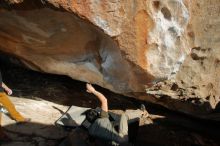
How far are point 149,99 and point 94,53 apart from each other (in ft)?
3.83

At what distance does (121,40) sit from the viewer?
3.96 m

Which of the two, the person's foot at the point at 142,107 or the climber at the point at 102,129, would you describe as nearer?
the climber at the point at 102,129

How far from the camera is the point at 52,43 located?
4.70 metres

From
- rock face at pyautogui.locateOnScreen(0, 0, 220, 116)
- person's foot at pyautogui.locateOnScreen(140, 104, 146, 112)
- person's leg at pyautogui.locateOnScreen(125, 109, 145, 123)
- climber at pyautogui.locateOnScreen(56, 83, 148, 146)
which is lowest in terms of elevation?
person's leg at pyautogui.locateOnScreen(125, 109, 145, 123)

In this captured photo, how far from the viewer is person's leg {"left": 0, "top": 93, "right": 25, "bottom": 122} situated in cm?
461

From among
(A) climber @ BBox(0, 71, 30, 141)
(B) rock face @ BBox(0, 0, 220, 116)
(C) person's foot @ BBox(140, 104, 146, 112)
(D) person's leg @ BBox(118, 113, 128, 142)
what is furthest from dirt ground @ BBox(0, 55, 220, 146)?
(D) person's leg @ BBox(118, 113, 128, 142)

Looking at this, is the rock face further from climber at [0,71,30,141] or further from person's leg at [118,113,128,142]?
climber at [0,71,30,141]

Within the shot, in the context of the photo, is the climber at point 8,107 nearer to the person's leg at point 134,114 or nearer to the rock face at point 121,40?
the rock face at point 121,40

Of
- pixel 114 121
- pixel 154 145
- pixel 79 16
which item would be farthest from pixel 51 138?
pixel 79 16

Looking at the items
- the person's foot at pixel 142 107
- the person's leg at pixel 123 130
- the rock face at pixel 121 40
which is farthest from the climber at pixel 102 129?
the person's foot at pixel 142 107

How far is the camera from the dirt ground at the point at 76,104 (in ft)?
17.7

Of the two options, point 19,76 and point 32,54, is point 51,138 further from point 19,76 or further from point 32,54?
point 19,76

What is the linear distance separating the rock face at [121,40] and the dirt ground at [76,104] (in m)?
0.60

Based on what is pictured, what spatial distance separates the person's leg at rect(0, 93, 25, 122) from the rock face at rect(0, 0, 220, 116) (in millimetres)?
→ 810
